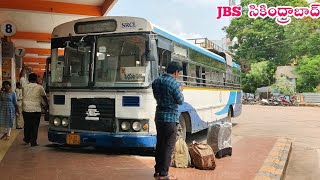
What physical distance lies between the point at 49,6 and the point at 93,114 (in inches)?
293

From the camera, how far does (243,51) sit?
55.5 meters

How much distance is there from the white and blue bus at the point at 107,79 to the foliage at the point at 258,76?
143ft

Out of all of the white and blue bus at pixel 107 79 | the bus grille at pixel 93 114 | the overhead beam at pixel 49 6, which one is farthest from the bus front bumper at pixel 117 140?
the overhead beam at pixel 49 6

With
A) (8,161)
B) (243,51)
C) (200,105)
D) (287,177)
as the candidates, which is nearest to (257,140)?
(200,105)

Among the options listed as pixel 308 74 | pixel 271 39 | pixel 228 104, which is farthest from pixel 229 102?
pixel 271 39

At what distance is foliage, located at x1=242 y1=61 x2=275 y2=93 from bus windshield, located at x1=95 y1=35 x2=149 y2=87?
44.7 meters

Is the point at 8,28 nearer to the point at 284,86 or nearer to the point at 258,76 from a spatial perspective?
the point at 284,86

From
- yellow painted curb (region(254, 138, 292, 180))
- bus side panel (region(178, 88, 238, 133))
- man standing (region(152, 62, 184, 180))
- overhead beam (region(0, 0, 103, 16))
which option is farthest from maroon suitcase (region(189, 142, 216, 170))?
overhead beam (region(0, 0, 103, 16))

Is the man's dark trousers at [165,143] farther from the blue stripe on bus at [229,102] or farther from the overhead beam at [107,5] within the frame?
the overhead beam at [107,5]

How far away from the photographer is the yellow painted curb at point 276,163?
6629 mm

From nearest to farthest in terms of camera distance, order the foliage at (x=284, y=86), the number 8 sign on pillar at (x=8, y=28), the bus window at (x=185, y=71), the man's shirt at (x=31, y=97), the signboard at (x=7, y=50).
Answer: the man's shirt at (x=31, y=97), the bus window at (x=185, y=71), the number 8 sign on pillar at (x=8, y=28), the signboard at (x=7, y=50), the foliage at (x=284, y=86)

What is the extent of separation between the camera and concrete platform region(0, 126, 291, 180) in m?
6.34

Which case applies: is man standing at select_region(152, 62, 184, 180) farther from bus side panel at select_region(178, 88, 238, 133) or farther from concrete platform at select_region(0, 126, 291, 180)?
bus side panel at select_region(178, 88, 238, 133)

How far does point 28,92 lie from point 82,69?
1.67 m
